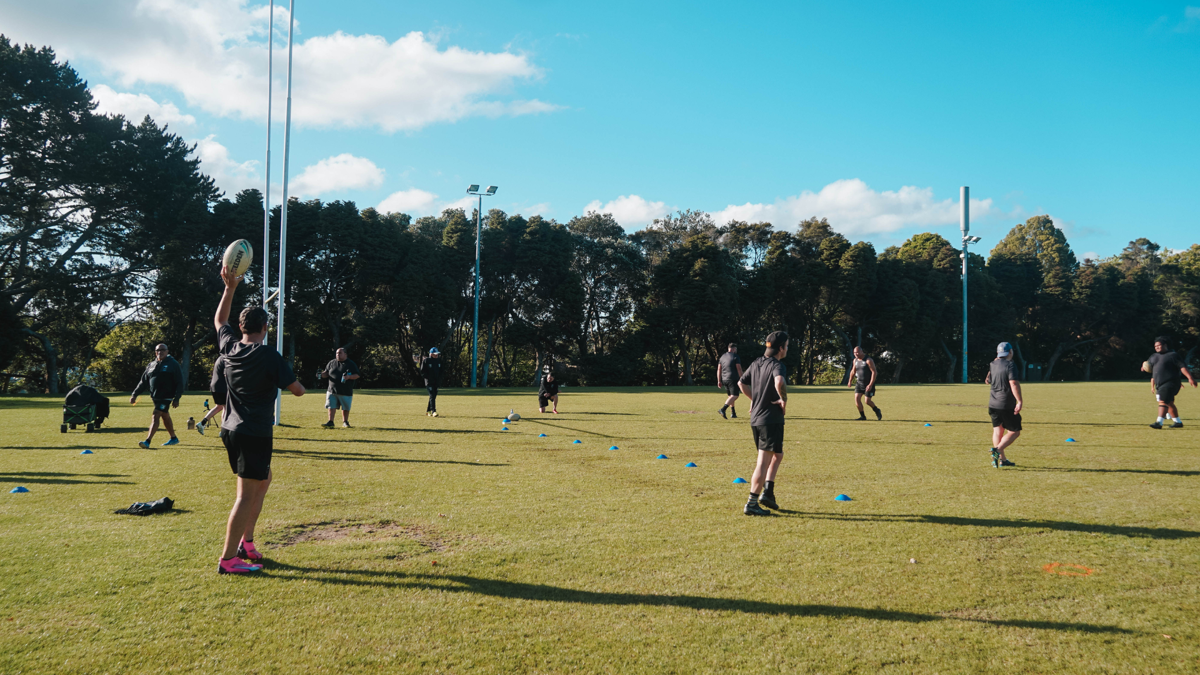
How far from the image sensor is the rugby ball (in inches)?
223

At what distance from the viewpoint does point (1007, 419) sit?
1014 cm

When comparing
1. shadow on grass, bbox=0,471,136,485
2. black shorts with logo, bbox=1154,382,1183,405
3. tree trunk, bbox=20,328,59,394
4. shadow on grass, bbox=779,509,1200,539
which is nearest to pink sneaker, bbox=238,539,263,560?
shadow on grass, bbox=0,471,136,485

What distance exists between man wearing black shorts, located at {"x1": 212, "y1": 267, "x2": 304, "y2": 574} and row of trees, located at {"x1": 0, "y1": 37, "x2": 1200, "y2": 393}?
1453 inches

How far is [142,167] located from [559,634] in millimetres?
42948

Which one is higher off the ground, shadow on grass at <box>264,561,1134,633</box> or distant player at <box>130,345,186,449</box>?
distant player at <box>130,345,186,449</box>

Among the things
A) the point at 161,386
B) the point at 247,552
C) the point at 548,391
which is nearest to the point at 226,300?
the point at 247,552

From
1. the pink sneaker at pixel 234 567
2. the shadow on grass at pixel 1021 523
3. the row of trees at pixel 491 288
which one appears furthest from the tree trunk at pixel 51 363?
the shadow on grass at pixel 1021 523

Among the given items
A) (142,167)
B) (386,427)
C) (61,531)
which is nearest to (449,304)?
(142,167)

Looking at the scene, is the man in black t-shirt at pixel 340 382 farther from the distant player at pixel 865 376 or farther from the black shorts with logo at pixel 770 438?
the distant player at pixel 865 376

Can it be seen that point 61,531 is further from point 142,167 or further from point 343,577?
point 142,167

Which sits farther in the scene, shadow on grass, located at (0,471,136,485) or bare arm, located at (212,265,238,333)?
shadow on grass, located at (0,471,136,485)

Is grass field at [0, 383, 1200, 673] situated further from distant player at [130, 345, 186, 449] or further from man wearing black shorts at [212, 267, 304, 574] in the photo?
distant player at [130, 345, 186, 449]

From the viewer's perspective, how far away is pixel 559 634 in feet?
13.4

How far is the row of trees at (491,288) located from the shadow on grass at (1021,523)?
37821 millimetres
